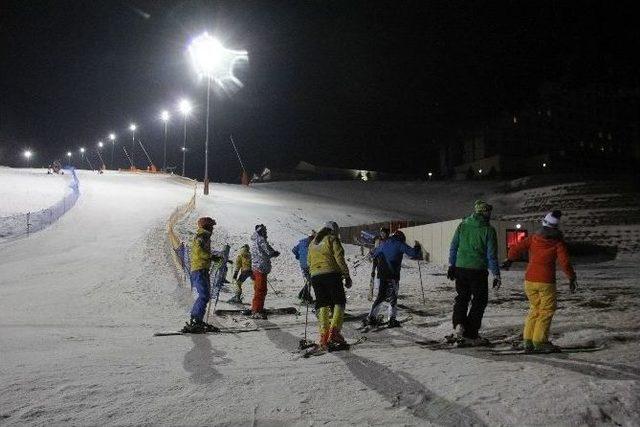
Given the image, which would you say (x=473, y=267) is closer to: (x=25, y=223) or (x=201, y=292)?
(x=201, y=292)

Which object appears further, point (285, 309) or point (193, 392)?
point (285, 309)

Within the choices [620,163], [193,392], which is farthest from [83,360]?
[620,163]

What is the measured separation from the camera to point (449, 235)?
798 inches

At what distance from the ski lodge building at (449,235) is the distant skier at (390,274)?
11.3 meters

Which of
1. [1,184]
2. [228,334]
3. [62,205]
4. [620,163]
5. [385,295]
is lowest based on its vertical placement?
[228,334]

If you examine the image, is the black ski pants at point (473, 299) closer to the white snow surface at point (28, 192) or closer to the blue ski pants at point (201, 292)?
the blue ski pants at point (201, 292)

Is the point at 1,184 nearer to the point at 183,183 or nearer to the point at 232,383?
the point at 183,183

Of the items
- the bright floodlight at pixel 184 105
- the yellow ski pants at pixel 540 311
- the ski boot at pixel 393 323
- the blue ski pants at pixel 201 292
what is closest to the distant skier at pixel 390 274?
the ski boot at pixel 393 323

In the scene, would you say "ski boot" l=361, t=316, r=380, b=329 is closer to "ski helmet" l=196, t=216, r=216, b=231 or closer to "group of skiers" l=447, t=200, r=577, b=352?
"group of skiers" l=447, t=200, r=577, b=352

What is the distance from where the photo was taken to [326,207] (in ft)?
110

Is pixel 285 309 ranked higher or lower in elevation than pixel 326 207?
lower

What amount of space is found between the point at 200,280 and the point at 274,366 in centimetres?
297

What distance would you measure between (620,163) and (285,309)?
88.6 m

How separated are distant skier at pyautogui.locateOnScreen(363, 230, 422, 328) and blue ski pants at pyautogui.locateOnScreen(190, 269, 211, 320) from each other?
108 inches
